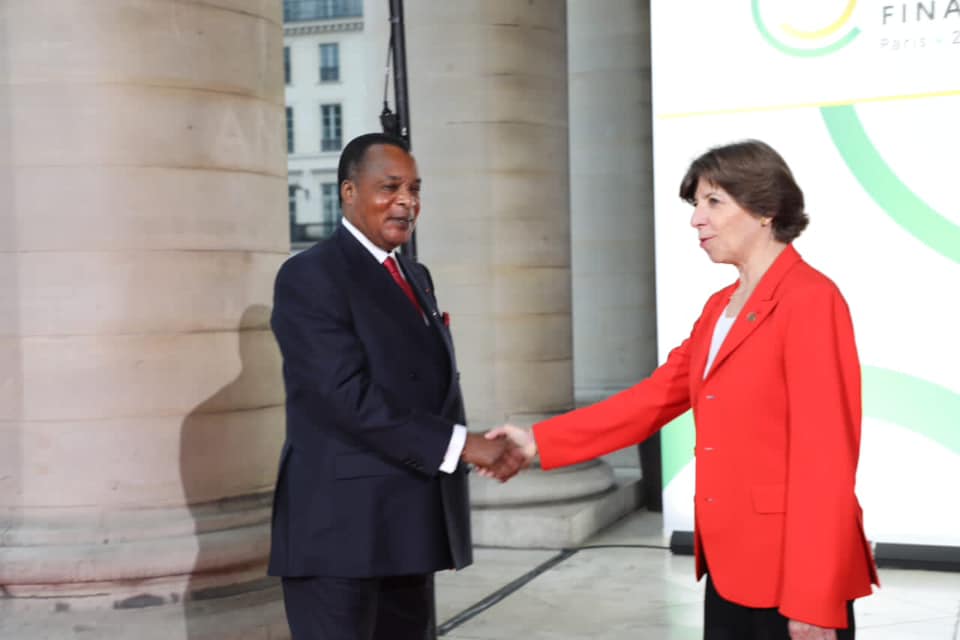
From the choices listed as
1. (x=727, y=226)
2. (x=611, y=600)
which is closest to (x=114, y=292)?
(x=727, y=226)

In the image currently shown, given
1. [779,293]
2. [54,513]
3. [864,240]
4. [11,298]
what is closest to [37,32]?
[11,298]

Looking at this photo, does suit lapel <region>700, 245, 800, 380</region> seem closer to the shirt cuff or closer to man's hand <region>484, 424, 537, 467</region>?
the shirt cuff

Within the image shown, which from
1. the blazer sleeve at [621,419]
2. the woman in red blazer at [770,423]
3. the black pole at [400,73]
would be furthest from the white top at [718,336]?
the black pole at [400,73]

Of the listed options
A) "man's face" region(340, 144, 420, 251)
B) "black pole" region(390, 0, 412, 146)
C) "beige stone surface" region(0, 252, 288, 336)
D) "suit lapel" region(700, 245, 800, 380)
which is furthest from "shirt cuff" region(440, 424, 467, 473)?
"black pole" region(390, 0, 412, 146)

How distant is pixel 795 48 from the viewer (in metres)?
7.64

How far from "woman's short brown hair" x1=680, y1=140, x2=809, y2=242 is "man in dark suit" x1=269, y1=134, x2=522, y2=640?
1048mm

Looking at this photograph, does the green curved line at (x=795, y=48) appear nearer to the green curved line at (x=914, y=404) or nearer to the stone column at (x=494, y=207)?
the green curved line at (x=914, y=404)

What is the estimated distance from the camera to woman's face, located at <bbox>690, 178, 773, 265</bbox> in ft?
10.6

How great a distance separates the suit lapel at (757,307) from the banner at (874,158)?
4.51 meters

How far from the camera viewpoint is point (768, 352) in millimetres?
3102

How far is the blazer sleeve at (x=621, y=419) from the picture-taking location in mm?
3830

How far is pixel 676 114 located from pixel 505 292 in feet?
6.74

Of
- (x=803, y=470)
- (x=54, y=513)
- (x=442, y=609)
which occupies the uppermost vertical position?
(x=803, y=470)

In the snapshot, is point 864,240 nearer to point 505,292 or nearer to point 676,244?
point 676,244
